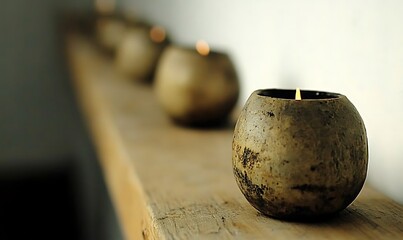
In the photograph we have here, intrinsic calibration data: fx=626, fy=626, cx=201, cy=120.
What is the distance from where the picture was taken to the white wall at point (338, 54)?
1.70 ft

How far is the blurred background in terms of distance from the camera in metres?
0.54

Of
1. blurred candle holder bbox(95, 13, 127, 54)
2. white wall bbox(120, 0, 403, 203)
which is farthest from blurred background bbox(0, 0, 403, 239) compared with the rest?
blurred candle holder bbox(95, 13, 127, 54)

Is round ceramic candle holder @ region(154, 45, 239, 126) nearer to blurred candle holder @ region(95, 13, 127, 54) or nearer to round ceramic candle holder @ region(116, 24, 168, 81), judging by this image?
round ceramic candle holder @ region(116, 24, 168, 81)

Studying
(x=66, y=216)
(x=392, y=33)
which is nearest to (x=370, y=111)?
(x=392, y=33)

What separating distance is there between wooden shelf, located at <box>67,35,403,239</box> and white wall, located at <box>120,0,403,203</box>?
0.05 metres

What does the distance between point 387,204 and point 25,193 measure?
2.29 m

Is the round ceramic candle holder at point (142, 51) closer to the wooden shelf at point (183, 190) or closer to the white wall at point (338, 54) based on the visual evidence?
the wooden shelf at point (183, 190)

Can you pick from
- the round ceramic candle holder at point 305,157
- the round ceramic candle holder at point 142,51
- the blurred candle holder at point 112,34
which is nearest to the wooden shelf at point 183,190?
the round ceramic candle holder at point 305,157

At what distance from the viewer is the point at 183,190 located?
1.86 ft

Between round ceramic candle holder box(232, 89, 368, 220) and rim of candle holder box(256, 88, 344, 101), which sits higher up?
rim of candle holder box(256, 88, 344, 101)

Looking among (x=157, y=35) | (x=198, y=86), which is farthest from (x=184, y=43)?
(x=198, y=86)

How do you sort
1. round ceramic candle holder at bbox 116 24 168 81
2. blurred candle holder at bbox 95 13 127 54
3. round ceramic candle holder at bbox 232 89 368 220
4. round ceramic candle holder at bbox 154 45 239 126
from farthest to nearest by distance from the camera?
blurred candle holder at bbox 95 13 127 54 < round ceramic candle holder at bbox 116 24 168 81 < round ceramic candle holder at bbox 154 45 239 126 < round ceramic candle holder at bbox 232 89 368 220

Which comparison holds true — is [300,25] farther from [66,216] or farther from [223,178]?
[66,216]

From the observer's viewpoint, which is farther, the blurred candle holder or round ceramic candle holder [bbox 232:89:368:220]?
the blurred candle holder
